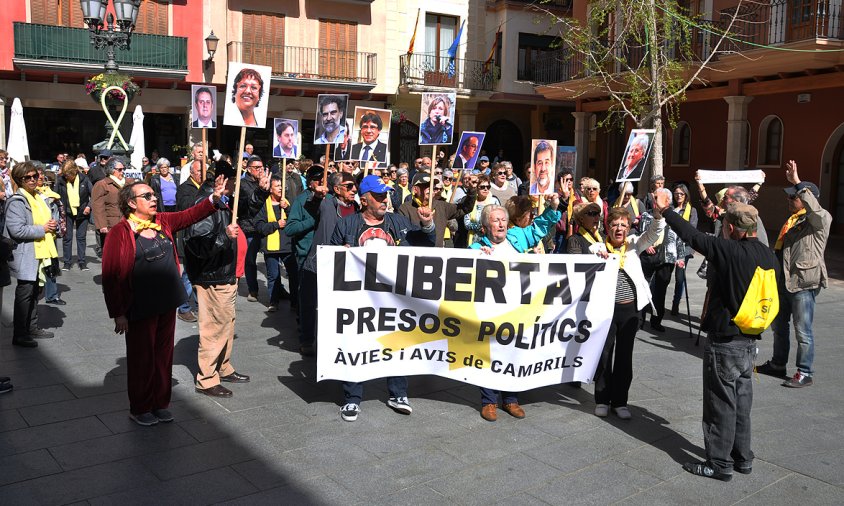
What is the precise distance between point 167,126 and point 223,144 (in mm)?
1979

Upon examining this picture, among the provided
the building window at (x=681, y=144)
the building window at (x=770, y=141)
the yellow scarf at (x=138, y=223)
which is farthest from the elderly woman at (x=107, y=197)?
the building window at (x=681, y=144)

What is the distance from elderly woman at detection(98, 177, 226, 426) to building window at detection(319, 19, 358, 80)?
2253cm

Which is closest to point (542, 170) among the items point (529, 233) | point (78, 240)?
point (529, 233)

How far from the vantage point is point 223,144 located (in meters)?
27.1

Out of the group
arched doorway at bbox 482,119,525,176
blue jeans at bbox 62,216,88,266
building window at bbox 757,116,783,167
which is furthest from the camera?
arched doorway at bbox 482,119,525,176

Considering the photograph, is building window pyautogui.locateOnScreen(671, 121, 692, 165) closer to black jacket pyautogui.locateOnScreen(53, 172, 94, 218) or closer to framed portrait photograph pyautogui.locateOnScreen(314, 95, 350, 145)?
framed portrait photograph pyautogui.locateOnScreen(314, 95, 350, 145)

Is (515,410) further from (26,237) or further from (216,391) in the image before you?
(26,237)

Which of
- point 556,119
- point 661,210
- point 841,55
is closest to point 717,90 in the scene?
point 841,55

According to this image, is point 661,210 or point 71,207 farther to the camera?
point 71,207

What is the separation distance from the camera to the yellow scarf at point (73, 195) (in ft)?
42.0

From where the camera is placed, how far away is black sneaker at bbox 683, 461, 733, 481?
4.83 meters

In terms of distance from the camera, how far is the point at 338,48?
2788 centimetres

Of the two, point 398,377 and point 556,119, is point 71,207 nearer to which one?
point 398,377

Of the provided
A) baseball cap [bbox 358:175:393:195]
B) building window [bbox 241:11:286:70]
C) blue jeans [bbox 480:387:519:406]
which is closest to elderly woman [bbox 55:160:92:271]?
baseball cap [bbox 358:175:393:195]
